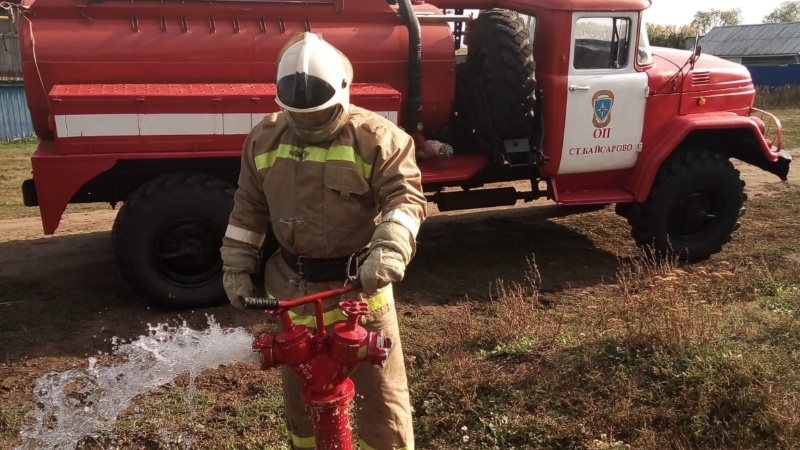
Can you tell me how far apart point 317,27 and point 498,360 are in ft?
9.69

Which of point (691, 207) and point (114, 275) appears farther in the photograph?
point (691, 207)

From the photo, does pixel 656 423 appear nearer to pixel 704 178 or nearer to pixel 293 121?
pixel 293 121

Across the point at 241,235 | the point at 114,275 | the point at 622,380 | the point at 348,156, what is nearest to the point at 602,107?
the point at 622,380

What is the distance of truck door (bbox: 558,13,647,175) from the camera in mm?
5750

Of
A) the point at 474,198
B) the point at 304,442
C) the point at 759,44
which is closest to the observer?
the point at 304,442

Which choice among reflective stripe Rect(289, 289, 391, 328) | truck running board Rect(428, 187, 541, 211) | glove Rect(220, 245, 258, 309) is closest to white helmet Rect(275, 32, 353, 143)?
glove Rect(220, 245, 258, 309)

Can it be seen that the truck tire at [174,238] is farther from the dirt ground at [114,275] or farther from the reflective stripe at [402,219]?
the reflective stripe at [402,219]

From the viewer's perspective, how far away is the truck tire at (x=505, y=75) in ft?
17.7

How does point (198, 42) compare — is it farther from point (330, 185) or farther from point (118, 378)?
point (330, 185)

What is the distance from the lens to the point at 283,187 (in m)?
2.65

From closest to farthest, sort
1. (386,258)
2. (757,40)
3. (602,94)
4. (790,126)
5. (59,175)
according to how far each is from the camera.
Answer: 1. (386,258)
2. (59,175)
3. (602,94)
4. (790,126)
5. (757,40)

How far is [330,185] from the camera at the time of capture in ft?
8.46

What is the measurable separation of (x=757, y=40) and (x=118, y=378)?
41.6m

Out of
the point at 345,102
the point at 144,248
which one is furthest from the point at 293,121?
the point at 144,248
